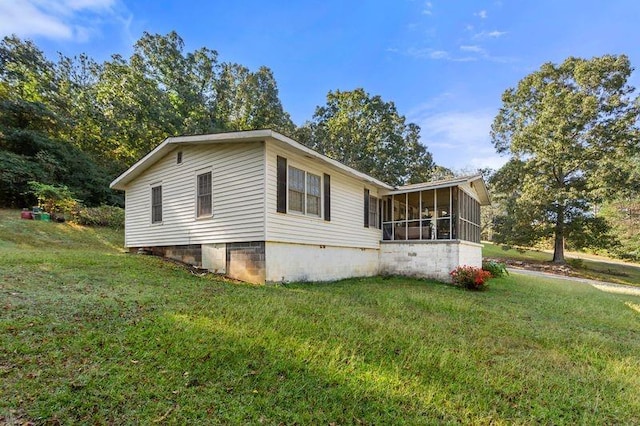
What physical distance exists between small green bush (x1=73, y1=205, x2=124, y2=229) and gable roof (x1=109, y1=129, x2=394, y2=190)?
15.4 feet

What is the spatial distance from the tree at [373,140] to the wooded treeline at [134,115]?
9 centimetres

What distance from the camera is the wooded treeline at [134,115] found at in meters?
19.3

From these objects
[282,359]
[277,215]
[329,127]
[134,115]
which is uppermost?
[329,127]

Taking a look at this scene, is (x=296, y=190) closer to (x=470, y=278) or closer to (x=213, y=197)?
(x=213, y=197)

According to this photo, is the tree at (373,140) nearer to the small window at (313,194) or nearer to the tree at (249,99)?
the tree at (249,99)

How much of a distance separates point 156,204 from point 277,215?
18.4 ft

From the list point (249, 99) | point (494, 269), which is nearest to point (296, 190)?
point (494, 269)

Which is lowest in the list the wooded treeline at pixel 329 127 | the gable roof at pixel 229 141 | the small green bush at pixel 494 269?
the small green bush at pixel 494 269

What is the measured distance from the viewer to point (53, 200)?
16.3 meters

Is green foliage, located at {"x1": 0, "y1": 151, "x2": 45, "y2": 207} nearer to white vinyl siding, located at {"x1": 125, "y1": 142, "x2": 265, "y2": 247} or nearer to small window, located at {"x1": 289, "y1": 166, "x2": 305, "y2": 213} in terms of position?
white vinyl siding, located at {"x1": 125, "y1": 142, "x2": 265, "y2": 247}

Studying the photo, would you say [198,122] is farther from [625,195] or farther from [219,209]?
[625,195]

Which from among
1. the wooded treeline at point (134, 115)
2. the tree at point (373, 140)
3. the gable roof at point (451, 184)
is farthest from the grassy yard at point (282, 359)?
the tree at point (373, 140)

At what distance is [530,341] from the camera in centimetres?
545

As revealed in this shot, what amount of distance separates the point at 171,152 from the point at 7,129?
1513 cm
